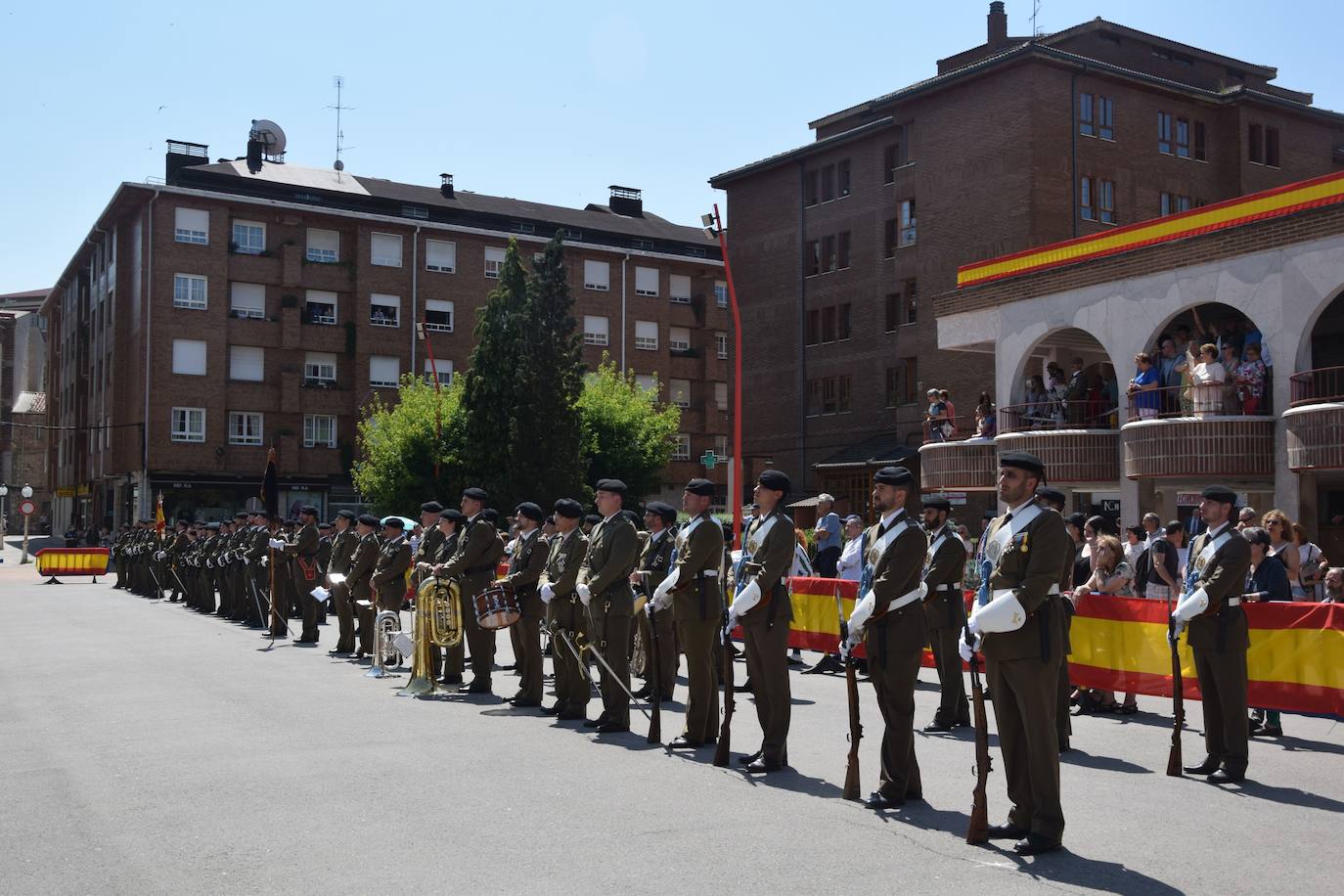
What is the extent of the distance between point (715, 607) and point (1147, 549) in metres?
6.18

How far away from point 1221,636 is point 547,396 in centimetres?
3921

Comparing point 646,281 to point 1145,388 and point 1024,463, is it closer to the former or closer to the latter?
point 1145,388

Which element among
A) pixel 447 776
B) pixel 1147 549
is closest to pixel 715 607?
pixel 447 776

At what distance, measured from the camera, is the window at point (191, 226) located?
56.0 meters

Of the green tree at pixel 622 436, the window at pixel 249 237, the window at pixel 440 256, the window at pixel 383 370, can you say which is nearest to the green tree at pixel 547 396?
the green tree at pixel 622 436

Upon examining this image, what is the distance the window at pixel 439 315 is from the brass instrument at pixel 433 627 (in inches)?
1951

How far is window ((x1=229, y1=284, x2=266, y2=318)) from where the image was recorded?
57.6 m

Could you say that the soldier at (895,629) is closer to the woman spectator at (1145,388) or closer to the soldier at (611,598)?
the soldier at (611,598)

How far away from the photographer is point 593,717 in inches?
465

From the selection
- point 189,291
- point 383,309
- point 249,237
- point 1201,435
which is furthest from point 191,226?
point 1201,435

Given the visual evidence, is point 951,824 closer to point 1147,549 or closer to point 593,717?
point 593,717

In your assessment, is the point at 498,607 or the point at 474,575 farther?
the point at 474,575

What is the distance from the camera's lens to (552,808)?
7.68 m

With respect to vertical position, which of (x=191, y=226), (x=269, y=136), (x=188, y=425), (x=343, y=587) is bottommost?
(x=343, y=587)
